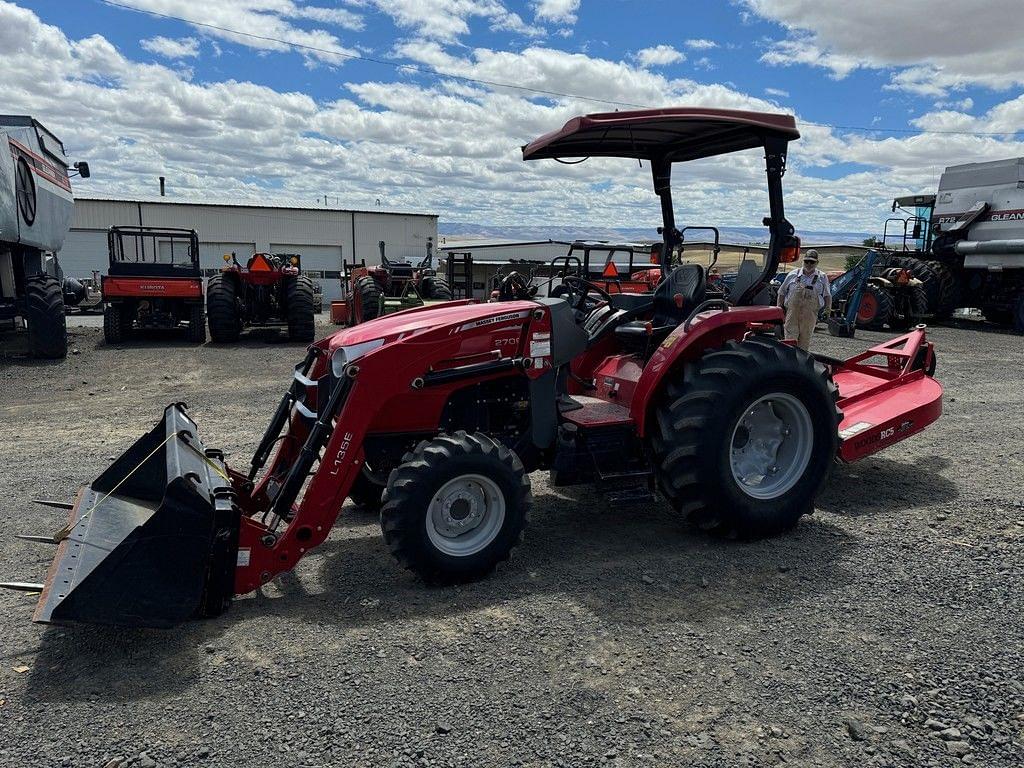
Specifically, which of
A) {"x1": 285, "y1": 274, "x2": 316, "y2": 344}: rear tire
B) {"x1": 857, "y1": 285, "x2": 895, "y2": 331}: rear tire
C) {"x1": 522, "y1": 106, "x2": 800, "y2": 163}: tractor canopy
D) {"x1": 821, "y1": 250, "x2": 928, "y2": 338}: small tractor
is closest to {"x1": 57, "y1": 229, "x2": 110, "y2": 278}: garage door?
{"x1": 285, "y1": 274, "x2": 316, "y2": 344}: rear tire

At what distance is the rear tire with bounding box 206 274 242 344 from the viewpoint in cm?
1409

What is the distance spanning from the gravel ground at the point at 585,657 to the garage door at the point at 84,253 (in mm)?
38063

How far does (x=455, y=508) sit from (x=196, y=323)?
39.5 feet

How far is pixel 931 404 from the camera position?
5.47 metres

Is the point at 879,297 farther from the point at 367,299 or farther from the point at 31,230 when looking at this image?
the point at 31,230

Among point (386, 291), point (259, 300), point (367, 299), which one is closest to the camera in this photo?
point (259, 300)

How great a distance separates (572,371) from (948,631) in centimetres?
264

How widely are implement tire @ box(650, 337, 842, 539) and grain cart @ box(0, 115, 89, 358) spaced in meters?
10.4

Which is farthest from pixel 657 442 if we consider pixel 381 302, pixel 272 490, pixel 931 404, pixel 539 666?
pixel 381 302

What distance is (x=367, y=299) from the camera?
17.7m

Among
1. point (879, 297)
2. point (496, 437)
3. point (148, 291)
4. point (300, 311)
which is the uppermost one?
point (148, 291)

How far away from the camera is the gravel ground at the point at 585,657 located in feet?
8.56

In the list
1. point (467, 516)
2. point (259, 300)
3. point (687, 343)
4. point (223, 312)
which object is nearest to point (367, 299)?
point (259, 300)

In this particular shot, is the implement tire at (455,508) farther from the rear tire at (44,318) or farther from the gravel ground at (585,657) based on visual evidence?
the rear tire at (44,318)
